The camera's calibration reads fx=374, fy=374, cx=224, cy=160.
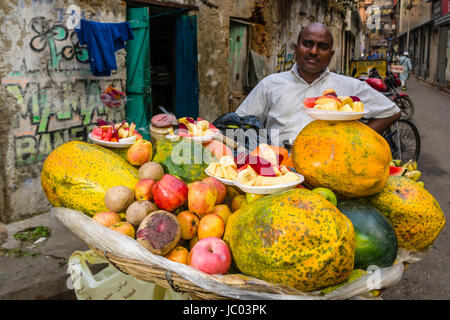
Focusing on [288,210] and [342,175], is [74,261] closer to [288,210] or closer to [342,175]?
[288,210]

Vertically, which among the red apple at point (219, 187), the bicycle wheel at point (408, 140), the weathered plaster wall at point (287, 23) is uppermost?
the weathered plaster wall at point (287, 23)

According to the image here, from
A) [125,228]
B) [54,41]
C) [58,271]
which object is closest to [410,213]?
[125,228]

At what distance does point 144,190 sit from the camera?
165cm

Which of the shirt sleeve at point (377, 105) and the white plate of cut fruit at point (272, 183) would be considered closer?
the white plate of cut fruit at point (272, 183)

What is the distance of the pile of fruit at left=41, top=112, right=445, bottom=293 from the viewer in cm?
126

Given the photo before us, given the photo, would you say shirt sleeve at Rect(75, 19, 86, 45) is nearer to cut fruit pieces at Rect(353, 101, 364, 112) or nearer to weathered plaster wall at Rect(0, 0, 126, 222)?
weathered plaster wall at Rect(0, 0, 126, 222)

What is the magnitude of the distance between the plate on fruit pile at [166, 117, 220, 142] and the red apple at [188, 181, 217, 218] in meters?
0.45

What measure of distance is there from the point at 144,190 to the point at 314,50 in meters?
1.88

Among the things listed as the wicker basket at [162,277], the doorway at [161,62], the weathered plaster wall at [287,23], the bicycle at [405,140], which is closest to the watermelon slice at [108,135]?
the wicker basket at [162,277]

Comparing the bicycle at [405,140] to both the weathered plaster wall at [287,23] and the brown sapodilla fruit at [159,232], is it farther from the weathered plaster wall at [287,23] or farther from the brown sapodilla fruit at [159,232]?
the brown sapodilla fruit at [159,232]

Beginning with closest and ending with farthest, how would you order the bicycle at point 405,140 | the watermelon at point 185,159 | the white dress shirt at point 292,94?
the watermelon at point 185,159, the white dress shirt at point 292,94, the bicycle at point 405,140

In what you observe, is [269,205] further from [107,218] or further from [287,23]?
[287,23]

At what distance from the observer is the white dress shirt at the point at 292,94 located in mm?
2994

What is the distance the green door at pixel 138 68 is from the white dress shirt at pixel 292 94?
8.73 ft
